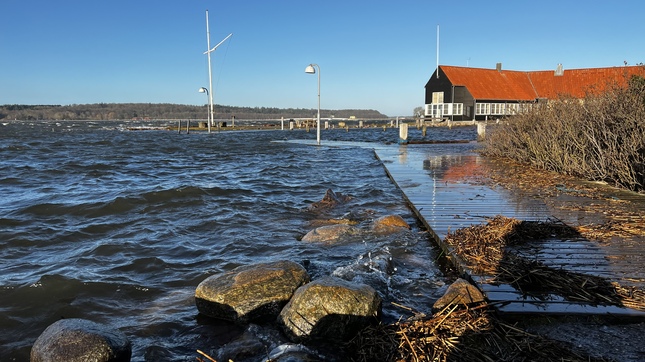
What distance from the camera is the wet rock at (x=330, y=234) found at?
26.3 ft

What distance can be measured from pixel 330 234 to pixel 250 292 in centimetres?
336

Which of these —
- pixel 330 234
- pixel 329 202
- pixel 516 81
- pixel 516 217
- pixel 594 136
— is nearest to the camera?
pixel 516 217

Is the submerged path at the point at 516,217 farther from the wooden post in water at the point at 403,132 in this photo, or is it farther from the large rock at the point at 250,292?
the wooden post in water at the point at 403,132

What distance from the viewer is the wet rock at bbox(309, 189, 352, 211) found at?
11.1 meters

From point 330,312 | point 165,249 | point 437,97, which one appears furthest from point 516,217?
point 437,97

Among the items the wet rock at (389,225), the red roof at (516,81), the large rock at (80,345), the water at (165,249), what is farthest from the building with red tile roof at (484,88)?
the large rock at (80,345)

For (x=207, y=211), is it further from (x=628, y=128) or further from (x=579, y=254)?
(x=628, y=128)

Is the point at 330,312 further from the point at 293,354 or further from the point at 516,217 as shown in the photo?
the point at 516,217

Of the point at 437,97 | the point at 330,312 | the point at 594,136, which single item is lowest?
the point at 330,312

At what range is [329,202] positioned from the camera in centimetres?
1146

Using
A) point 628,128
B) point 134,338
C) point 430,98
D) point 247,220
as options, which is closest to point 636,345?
point 134,338

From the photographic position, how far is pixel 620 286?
165 inches

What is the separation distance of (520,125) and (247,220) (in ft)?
33.1

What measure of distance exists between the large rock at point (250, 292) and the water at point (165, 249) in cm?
17
